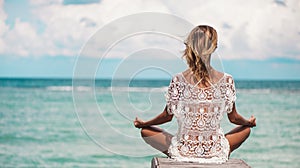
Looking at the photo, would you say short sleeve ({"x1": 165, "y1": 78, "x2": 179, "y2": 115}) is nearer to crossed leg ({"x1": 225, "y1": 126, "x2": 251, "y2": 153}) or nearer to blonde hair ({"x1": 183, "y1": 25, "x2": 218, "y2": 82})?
blonde hair ({"x1": 183, "y1": 25, "x2": 218, "y2": 82})

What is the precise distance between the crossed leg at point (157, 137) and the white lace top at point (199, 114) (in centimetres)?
14

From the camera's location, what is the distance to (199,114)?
3713 mm

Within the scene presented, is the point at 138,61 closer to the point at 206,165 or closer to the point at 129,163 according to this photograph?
the point at 206,165

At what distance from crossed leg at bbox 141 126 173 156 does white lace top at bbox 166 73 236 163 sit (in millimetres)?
139

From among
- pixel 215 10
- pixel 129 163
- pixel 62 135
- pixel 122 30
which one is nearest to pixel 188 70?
pixel 122 30

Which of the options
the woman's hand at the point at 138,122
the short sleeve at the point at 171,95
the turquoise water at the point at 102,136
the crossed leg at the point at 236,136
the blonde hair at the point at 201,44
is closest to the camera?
the blonde hair at the point at 201,44

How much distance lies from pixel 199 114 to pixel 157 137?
14.9 inches

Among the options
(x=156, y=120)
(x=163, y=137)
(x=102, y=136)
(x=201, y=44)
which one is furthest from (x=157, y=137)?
(x=201, y=44)

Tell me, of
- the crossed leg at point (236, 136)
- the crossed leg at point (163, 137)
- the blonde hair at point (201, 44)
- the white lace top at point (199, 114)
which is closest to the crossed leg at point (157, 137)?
the crossed leg at point (163, 137)

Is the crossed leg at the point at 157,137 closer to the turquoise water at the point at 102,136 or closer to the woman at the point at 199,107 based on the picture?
the woman at the point at 199,107

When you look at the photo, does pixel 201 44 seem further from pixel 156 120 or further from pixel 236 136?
pixel 236 136

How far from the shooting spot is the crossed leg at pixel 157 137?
388 centimetres

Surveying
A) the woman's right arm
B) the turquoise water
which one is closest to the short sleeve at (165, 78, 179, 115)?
the turquoise water

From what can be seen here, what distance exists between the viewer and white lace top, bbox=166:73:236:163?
3.70m
